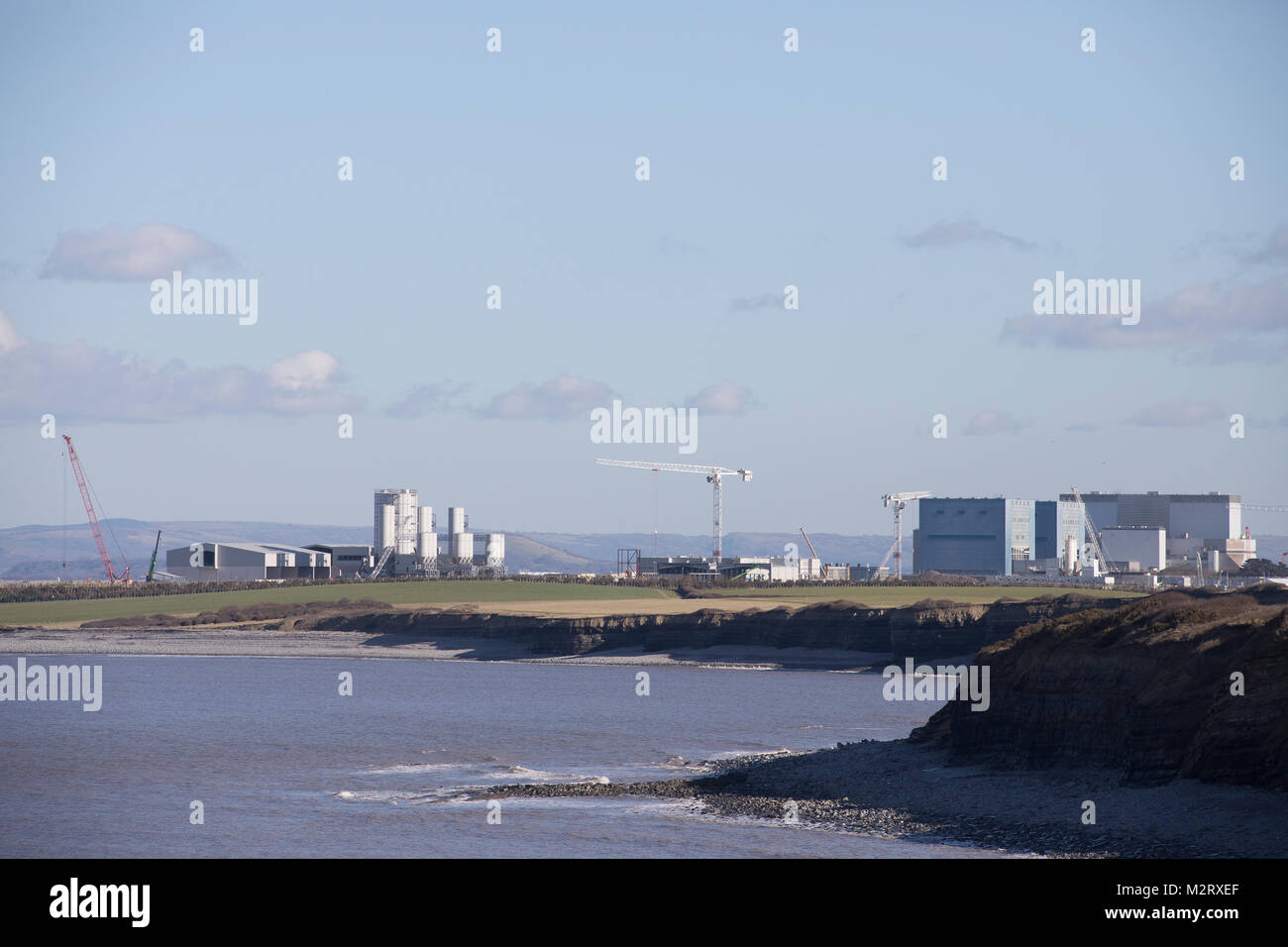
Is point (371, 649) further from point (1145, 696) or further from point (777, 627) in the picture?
point (1145, 696)

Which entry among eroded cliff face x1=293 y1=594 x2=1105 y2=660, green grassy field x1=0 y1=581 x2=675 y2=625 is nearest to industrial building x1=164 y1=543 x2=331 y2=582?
green grassy field x1=0 y1=581 x2=675 y2=625

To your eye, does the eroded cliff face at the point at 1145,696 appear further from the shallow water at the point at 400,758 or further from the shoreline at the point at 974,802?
the shallow water at the point at 400,758

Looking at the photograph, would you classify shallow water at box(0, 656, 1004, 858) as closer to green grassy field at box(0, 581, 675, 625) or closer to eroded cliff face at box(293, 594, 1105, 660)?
eroded cliff face at box(293, 594, 1105, 660)

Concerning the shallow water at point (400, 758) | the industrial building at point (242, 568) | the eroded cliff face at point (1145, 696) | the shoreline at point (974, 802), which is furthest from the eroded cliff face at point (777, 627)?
the eroded cliff face at point (1145, 696)

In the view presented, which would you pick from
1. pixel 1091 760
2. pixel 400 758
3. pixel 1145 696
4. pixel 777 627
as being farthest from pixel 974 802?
pixel 777 627

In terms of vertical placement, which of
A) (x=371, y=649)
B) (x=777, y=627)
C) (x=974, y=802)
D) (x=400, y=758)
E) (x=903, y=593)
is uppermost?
(x=903, y=593)
